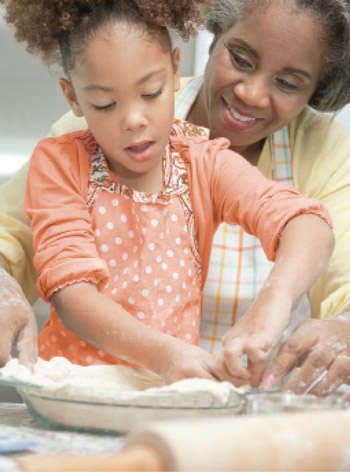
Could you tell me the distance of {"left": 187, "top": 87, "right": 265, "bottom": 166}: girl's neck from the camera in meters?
1.64

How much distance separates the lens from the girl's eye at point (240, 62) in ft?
4.70

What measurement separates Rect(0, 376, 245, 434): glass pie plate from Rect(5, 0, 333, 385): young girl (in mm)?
162

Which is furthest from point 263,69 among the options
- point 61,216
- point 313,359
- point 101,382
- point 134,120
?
point 101,382

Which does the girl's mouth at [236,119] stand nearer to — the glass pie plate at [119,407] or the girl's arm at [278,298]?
the girl's arm at [278,298]

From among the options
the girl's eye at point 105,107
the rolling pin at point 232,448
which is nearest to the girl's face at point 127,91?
the girl's eye at point 105,107

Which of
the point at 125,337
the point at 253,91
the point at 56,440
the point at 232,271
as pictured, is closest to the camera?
the point at 56,440

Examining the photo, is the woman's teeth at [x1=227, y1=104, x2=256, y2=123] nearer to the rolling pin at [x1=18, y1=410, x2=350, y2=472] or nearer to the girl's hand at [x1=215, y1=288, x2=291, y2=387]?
the girl's hand at [x1=215, y1=288, x2=291, y2=387]

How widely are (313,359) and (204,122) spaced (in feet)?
2.59

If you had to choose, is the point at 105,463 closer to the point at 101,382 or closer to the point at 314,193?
the point at 101,382

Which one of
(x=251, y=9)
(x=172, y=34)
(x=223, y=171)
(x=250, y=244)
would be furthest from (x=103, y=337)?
(x=251, y=9)

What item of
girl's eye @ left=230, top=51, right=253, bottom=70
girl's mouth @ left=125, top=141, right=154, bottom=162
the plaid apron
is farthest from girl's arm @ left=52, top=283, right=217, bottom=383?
girl's eye @ left=230, top=51, right=253, bottom=70

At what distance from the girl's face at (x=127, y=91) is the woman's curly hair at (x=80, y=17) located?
0.03 meters

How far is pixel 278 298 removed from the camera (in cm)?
96

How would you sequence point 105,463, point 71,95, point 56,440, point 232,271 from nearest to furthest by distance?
1. point 105,463
2. point 56,440
3. point 71,95
4. point 232,271
